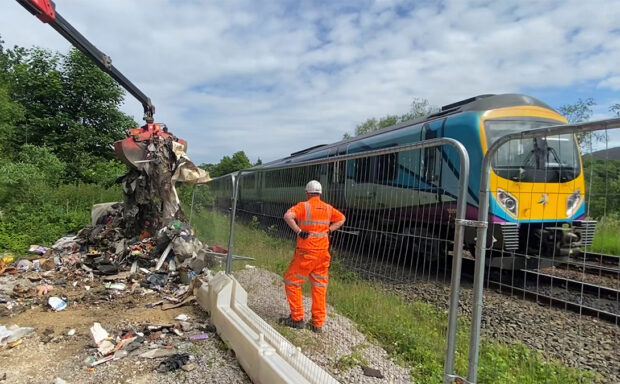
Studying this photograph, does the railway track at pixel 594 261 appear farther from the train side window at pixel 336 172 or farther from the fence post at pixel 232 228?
the fence post at pixel 232 228

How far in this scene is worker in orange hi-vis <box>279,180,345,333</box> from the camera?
3834 millimetres

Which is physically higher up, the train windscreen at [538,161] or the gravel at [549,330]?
the train windscreen at [538,161]

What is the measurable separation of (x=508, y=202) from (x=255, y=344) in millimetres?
2188

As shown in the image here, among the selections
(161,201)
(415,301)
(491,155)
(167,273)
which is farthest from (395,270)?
(161,201)

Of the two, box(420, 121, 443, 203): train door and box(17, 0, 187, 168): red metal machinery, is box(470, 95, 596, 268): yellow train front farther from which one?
box(17, 0, 187, 168): red metal machinery

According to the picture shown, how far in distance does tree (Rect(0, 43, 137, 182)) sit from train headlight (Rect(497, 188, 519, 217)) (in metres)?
18.5

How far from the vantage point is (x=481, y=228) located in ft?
7.18

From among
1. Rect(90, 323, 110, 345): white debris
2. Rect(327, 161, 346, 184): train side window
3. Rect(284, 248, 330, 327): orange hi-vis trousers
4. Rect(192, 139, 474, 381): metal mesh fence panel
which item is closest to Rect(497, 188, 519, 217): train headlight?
Rect(192, 139, 474, 381): metal mesh fence panel

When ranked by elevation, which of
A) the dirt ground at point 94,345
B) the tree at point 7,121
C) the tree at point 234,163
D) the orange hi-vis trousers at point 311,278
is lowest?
the dirt ground at point 94,345

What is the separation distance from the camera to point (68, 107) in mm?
19359

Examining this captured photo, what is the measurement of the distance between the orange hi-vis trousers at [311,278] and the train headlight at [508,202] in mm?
1710

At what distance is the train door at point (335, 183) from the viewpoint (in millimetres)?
4066

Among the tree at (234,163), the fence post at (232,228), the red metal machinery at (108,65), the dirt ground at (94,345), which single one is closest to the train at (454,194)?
the fence post at (232,228)

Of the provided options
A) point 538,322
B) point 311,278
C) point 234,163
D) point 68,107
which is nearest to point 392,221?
point 311,278
